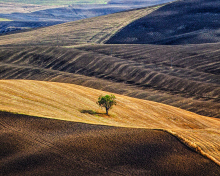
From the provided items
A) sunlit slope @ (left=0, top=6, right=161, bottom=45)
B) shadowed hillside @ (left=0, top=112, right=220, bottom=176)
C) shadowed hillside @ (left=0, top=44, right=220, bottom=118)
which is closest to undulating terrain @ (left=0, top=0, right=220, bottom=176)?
shadowed hillside @ (left=0, top=112, right=220, bottom=176)

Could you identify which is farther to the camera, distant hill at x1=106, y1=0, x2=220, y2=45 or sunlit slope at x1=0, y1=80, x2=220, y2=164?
distant hill at x1=106, y1=0, x2=220, y2=45

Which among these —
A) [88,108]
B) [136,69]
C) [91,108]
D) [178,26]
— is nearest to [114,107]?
[91,108]

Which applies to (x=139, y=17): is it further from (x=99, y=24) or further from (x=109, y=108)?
(x=109, y=108)

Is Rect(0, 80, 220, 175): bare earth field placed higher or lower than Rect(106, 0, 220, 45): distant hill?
lower

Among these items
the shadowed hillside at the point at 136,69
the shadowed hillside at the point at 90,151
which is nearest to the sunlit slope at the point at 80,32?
the shadowed hillside at the point at 136,69

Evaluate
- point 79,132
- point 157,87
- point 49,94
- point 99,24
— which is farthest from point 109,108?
point 99,24

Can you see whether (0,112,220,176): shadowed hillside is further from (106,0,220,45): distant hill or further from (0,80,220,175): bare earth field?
(106,0,220,45): distant hill
